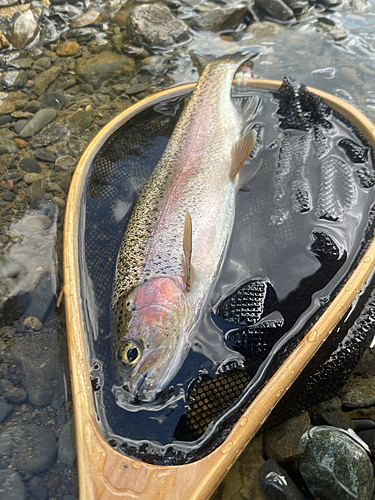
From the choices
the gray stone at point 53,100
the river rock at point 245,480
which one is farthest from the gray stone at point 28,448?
the gray stone at point 53,100

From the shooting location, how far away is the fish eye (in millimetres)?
1671

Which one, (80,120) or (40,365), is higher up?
(80,120)

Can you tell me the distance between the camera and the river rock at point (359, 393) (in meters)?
1.89

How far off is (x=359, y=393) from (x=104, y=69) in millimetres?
3470

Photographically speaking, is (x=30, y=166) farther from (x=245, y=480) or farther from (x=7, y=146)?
(x=245, y=480)

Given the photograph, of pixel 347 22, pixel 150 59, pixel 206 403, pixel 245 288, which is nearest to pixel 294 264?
pixel 245 288

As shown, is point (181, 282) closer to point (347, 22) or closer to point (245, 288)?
point (245, 288)

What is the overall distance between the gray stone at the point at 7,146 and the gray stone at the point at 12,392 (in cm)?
187

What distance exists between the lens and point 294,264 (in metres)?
2.05

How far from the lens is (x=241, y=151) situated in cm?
237

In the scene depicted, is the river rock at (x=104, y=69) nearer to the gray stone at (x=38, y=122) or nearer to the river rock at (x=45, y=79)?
the river rock at (x=45, y=79)

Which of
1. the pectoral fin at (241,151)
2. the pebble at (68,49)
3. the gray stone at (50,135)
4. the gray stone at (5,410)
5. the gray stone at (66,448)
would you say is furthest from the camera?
the pebble at (68,49)

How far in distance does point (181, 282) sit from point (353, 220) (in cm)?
107

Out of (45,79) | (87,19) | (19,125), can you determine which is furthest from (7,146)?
(87,19)
